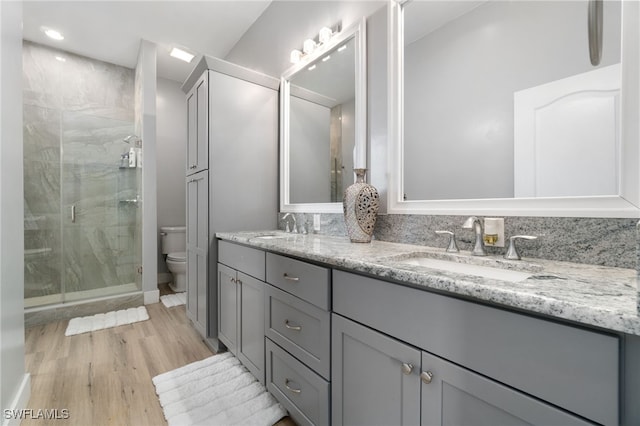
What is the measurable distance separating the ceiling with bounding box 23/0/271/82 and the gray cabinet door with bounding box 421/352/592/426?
2.86m

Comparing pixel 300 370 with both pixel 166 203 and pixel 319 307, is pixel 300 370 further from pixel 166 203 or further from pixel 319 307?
pixel 166 203

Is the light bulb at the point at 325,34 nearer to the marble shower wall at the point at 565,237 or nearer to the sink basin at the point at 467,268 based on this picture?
the marble shower wall at the point at 565,237

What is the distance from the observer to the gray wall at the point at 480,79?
0.96 meters

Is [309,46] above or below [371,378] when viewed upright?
above

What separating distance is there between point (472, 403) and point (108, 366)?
210cm

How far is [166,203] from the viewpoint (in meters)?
3.73

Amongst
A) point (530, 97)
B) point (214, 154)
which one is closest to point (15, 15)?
point (214, 154)

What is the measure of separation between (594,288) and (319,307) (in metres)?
0.77

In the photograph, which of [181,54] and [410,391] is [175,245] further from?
[410,391]

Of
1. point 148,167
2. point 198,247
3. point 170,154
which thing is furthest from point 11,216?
point 170,154

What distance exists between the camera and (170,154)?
376cm

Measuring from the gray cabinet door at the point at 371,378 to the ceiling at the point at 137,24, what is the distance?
106 inches

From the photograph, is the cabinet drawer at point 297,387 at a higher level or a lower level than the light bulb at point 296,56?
lower

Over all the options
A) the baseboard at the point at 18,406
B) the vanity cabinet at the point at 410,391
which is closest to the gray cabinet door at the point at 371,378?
the vanity cabinet at the point at 410,391
